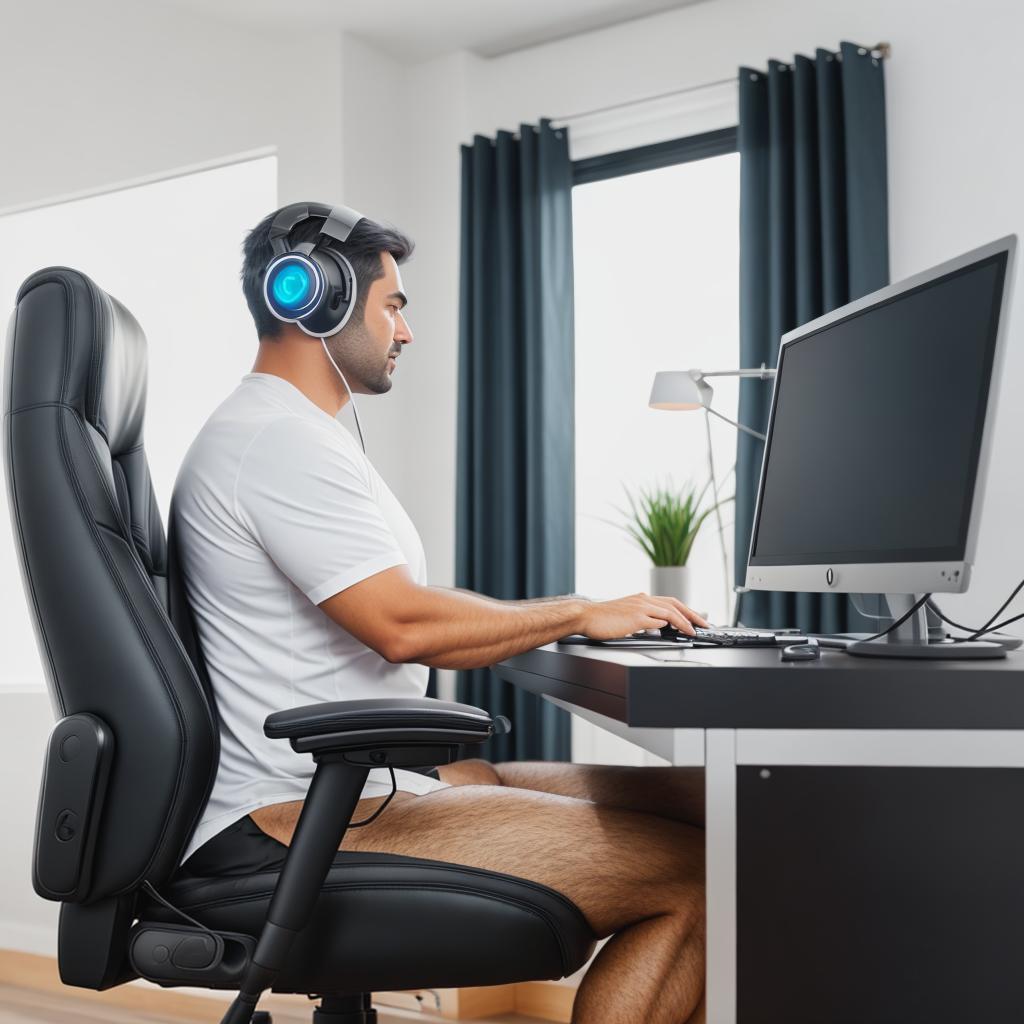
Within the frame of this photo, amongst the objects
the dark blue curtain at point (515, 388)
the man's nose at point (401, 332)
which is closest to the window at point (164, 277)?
the dark blue curtain at point (515, 388)

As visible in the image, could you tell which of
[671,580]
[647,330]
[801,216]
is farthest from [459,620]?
[647,330]

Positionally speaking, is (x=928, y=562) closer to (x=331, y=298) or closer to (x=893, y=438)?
(x=893, y=438)

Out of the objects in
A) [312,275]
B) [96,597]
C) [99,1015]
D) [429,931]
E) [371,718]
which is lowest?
[99,1015]

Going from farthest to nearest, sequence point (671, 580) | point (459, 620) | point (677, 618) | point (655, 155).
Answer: point (655, 155), point (671, 580), point (677, 618), point (459, 620)

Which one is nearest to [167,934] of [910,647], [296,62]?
[910,647]

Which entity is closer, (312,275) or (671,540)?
(312,275)

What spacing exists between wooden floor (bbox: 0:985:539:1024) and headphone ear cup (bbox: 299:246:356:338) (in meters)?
1.87

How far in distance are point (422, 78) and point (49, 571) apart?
9.08ft

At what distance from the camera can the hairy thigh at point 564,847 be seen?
1.26 m

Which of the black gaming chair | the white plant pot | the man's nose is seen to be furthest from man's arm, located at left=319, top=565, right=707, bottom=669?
the white plant pot

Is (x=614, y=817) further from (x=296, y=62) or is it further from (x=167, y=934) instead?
(x=296, y=62)

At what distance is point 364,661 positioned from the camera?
151 centimetres

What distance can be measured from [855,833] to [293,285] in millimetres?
1013

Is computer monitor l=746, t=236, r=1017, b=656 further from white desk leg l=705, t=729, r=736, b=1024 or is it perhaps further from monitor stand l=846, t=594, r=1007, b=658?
white desk leg l=705, t=729, r=736, b=1024
